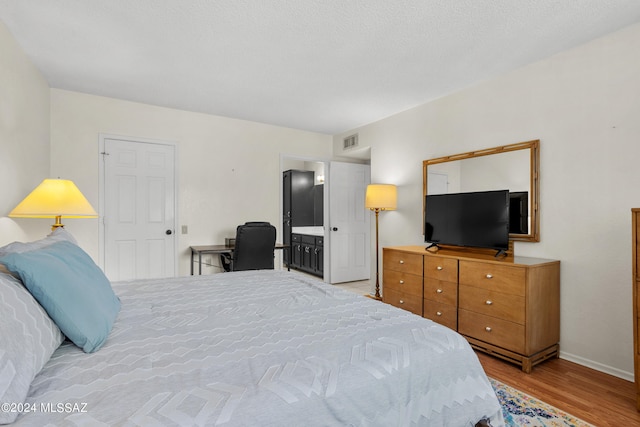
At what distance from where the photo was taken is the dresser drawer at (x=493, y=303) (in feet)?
8.15

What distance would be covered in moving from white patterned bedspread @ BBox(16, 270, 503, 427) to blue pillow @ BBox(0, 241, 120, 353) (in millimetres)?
60

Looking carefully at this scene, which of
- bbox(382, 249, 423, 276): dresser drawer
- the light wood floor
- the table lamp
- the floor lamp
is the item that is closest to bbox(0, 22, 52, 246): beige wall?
Result: the table lamp

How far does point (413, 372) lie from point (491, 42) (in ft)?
8.50

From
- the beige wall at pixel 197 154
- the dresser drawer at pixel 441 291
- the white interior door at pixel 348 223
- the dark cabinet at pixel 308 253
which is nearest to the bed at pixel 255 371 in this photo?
the dresser drawer at pixel 441 291

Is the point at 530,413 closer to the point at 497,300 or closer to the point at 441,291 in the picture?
the point at 497,300

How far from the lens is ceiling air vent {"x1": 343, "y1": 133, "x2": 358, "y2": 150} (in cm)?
514

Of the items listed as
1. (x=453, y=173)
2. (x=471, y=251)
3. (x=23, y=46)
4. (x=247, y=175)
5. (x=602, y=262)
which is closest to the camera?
(x=602, y=262)

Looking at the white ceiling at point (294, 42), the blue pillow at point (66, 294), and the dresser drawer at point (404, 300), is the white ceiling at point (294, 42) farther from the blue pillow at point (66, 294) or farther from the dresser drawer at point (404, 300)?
the dresser drawer at point (404, 300)

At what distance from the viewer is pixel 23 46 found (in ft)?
8.80

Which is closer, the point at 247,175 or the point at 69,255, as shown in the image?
the point at 69,255

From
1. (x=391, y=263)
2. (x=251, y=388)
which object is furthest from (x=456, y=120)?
(x=251, y=388)

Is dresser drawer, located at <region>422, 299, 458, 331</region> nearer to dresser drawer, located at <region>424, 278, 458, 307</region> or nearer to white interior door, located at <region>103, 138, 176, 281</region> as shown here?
dresser drawer, located at <region>424, 278, 458, 307</region>

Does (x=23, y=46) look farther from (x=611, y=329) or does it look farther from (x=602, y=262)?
(x=611, y=329)

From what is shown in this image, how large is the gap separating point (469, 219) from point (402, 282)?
983 millimetres
